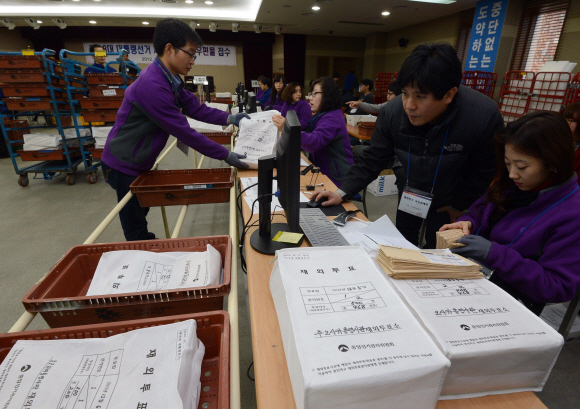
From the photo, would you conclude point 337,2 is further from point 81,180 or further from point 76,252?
point 76,252

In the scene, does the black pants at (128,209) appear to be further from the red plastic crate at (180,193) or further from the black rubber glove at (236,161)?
the black rubber glove at (236,161)

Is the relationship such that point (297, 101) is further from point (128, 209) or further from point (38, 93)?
point (38, 93)

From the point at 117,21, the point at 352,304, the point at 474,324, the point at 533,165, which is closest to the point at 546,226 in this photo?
the point at 533,165

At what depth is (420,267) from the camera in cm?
67

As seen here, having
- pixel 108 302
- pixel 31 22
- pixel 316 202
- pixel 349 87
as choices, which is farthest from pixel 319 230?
pixel 31 22

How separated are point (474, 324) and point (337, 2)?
716 cm

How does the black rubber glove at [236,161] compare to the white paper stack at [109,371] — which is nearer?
the white paper stack at [109,371]

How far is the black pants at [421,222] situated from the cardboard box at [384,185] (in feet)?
5.84

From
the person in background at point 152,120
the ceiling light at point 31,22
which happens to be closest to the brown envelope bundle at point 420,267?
the person in background at point 152,120

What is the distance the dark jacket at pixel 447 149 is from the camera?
1223mm

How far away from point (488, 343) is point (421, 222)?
4.61 ft

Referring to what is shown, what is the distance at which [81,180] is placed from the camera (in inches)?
162

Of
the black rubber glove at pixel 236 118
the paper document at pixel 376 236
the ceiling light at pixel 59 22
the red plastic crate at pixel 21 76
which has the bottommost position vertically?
the paper document at pixel 376 236

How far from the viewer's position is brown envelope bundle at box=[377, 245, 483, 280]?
0.66m
